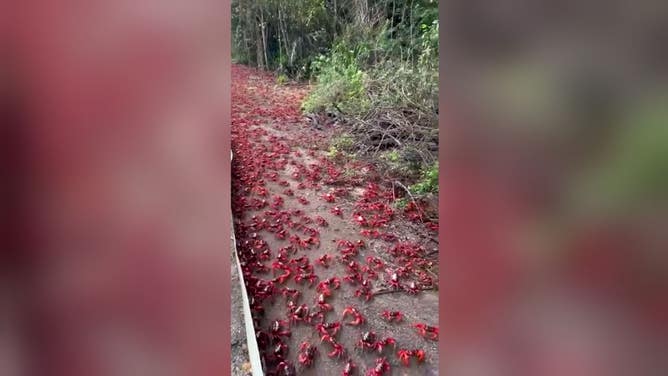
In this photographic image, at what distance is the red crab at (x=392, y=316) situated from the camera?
136 cm

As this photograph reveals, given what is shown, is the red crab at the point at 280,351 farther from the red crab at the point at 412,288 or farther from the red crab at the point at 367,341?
the red crab at the point at 412,288

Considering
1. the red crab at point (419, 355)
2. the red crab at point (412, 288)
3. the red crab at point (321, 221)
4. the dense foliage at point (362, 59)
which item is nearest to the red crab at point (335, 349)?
the red crab at point (419, 355)

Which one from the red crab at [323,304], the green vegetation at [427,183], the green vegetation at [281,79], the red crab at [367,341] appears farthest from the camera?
the green vegetation at [281,79]

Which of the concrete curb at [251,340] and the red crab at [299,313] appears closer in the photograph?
the concrete curb at [251,340]

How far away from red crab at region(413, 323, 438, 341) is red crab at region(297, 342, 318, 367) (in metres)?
0.34

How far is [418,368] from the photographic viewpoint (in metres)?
1.22

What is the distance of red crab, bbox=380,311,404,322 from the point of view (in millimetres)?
1362

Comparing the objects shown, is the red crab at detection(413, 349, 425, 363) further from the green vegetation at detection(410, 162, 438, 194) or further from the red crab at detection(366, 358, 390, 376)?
the green vegetation at detection(410, 162, 438, 194)

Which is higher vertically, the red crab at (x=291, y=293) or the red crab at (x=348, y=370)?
the red crab at (x=291, y=293)

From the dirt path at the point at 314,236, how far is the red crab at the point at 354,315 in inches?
0.6

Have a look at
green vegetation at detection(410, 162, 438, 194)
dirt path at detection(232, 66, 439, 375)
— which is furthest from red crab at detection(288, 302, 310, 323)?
green vegetation at detection(410, 162, 438, 194)
